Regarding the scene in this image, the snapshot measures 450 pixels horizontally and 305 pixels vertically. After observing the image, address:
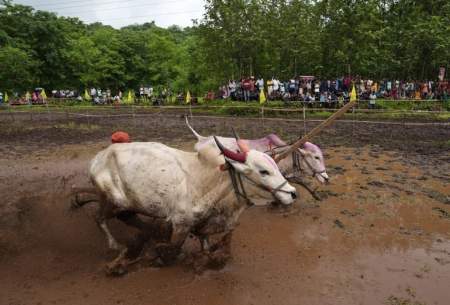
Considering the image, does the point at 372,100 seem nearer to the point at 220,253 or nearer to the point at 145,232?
the point at 220,253

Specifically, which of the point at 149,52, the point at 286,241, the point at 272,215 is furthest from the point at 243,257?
the point at 149,52

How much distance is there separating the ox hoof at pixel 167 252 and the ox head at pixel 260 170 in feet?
4.23

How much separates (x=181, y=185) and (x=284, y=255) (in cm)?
185

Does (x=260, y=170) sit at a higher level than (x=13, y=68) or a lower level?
lower

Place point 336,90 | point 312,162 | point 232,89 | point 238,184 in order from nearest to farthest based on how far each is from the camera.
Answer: point 238,184, point 312,162, point 336,90, point 232,89

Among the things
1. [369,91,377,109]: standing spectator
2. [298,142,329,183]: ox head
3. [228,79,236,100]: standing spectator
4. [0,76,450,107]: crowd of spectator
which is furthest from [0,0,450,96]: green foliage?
[298,142,329,183]: ox head

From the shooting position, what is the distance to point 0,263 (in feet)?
18.4

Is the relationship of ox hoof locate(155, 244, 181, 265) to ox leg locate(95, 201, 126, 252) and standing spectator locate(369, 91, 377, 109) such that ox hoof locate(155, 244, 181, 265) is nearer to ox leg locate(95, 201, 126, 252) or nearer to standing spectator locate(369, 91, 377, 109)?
ox leg locate(95, 201, 126, 252)

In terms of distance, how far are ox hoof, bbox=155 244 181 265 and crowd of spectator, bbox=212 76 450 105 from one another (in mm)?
15261

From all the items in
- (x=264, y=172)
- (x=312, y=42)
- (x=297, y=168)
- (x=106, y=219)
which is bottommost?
(x=106, y=219)

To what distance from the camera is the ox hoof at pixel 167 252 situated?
514cm

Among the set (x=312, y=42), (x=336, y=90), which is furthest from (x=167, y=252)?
(x=312, y=42)

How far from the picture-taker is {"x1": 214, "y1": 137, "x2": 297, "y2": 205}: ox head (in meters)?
4.59

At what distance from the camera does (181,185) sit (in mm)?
5016
